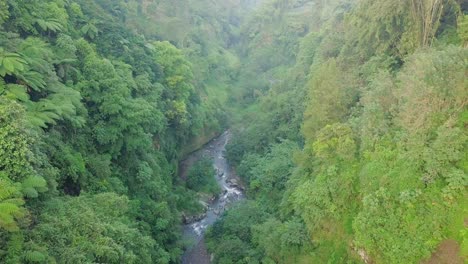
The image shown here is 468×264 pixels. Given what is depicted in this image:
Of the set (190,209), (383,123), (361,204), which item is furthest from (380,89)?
(190,209)

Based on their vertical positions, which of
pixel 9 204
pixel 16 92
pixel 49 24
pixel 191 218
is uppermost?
pixel 49 24

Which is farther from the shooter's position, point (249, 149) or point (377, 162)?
point (249, 149)

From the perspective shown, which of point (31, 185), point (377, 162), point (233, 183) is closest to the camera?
point (31, 185)

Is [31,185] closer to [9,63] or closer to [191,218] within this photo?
[9,63]

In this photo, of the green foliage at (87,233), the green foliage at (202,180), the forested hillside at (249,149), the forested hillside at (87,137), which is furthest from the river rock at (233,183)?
the green foliage at (87,233)

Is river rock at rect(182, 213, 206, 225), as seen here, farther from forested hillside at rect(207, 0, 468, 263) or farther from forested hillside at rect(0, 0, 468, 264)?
forested hillside at rect(207, 0, 468, 263)

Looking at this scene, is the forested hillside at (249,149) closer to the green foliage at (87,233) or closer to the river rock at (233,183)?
the green foliage at (87,233)

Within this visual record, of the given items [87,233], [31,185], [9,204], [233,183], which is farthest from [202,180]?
[9,204]

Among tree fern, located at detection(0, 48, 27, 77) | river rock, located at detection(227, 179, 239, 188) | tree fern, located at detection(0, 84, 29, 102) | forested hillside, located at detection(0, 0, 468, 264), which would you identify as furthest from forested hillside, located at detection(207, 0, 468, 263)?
tree fern, located at detection(0, 48, 27, 77)
